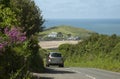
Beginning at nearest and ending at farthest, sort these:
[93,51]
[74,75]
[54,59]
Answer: [74,75], [54,59], [93,51]

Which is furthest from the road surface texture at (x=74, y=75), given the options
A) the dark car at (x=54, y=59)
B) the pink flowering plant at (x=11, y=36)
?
the dark car at (x=54, y=59)

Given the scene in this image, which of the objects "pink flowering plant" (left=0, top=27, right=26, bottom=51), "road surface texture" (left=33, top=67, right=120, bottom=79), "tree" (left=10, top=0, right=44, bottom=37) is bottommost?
"road surface texture" (left=33, top=67, right=120, bottom=79)

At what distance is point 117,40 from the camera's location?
63.2 m

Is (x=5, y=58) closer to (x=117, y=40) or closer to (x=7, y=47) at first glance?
(x=7, y=47)

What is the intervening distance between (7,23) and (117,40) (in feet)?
148

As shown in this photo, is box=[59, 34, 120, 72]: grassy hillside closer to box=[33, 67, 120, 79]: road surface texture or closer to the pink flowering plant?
box=[33, 67, 120, 79]: road surface texture

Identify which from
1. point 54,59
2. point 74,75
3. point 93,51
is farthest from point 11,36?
point 93,51

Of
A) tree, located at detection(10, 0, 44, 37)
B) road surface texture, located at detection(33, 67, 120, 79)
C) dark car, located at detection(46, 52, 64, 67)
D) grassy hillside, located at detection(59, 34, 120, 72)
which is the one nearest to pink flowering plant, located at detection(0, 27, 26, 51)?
road surface texture, located at detection(33, 67, 120, 79)

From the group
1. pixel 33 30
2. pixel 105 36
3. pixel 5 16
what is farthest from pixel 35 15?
pixel 105 36

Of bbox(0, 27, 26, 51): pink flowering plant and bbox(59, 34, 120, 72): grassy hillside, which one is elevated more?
bbox(0, 27, 26, 51): pink flowering plant

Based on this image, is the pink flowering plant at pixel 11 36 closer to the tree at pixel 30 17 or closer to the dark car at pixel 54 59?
the tree at pixel 30 17

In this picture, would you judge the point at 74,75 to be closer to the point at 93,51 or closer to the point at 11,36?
the point at 11,36

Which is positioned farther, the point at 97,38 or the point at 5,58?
the point at 97,38

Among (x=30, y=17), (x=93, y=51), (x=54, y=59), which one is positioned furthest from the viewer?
(x=93, y=51)
